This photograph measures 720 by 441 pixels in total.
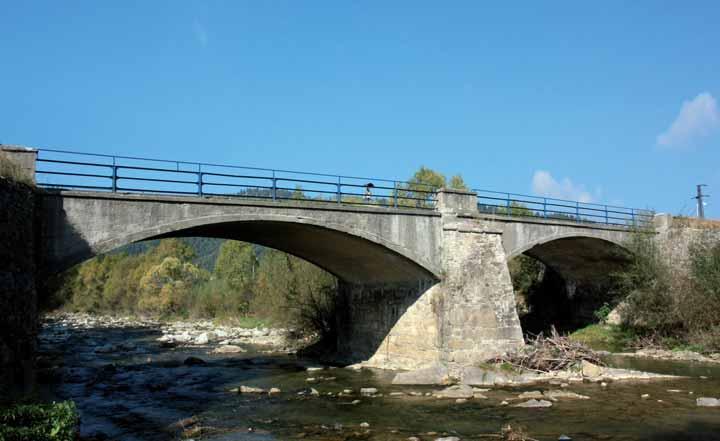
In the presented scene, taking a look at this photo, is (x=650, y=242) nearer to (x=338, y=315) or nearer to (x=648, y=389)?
(x=648, y=389)

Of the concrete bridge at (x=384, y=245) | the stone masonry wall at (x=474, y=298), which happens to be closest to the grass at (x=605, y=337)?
the concrete bridge at (x=384, y=245)

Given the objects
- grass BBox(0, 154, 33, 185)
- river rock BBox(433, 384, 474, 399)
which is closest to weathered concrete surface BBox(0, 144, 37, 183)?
grass BBox(0, 154, 33, 185)

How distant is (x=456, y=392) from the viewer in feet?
61.9

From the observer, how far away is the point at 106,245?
16797 mm

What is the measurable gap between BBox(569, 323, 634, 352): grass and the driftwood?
33.0 feet

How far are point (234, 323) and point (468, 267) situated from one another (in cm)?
3707

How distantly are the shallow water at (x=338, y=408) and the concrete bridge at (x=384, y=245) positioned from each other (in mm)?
2530

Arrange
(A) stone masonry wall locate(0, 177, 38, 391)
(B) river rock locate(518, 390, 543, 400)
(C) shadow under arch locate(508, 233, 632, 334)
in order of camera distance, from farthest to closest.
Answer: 1. (C) shadow under arch locate(508, 233, 632, 334)
2. (B) river rock locate(518, 390, 543, 400)
3. (A) stone masonry wall locate(0, 177, 38, 391)

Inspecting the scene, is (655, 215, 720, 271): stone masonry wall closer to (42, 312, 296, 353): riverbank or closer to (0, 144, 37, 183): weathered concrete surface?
(42, 312, 296, 353): riverbank

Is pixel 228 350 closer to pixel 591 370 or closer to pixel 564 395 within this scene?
pixel 591 370

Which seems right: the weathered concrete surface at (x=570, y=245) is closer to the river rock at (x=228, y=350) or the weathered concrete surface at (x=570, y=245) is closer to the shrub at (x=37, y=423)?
the river rock at (x=228, y=350)

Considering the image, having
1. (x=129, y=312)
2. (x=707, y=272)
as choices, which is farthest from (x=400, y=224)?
(x=129, y=312)

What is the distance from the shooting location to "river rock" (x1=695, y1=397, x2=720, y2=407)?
16438mm

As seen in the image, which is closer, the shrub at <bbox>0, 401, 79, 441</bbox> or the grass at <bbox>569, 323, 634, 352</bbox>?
the shrub at <bbox>0, 401, 79, 441</bbox>
